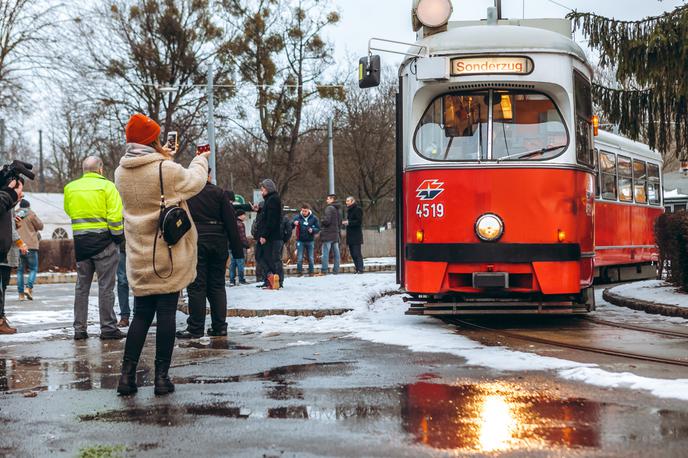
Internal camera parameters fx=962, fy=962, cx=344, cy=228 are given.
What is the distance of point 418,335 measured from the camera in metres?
10.4

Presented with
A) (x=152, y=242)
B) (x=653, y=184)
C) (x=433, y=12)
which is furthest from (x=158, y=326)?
(x=653, y=184)

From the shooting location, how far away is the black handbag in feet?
22.8

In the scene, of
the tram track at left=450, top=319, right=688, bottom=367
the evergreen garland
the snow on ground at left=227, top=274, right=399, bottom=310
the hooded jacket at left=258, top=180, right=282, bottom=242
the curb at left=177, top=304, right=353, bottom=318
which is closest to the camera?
the tram track at left=450, top=319, right=688, bottom=367

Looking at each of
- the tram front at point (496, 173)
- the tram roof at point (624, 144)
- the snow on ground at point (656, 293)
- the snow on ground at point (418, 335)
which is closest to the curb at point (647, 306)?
the snow on ground at point (656, 293)

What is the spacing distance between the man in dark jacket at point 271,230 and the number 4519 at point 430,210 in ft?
17.4

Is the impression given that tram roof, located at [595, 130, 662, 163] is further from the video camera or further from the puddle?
the video camera

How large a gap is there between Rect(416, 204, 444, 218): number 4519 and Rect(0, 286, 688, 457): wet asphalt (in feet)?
9.00

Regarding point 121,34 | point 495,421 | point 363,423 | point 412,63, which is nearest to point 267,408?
point 363,423

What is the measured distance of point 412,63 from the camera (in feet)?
37.9

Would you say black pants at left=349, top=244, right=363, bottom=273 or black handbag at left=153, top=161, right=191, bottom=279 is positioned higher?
black handbag at left=153, top=161, right=191, bottom=279

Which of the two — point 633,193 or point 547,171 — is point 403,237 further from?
point 633,193

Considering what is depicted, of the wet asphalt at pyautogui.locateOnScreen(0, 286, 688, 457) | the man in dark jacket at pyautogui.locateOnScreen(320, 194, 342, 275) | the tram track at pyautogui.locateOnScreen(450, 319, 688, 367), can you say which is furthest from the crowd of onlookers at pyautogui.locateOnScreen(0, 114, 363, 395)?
the man in dark jacket at pyautogui.locateOnScreen(320, 194, 342, 275)

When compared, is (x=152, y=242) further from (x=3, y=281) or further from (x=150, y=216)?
(x=3, y=281)

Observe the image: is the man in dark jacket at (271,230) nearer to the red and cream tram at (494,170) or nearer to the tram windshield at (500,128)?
the red and cream tram at (494,170)
